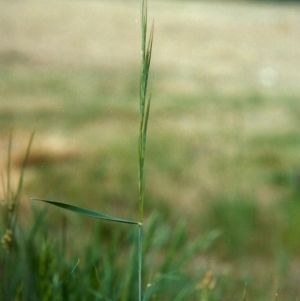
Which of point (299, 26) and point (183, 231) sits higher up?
point (183, 231)

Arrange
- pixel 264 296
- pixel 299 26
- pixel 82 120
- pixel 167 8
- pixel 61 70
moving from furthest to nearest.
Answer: pixel 167 8 → pixel 299 26 → pixel 61 70 → pixel 82 120 → pixel 264 296

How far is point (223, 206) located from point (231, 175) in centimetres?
27

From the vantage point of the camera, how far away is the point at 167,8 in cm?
497

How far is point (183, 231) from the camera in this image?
0.77m

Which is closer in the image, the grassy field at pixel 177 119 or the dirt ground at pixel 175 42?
the grassy field at pixel 177 119

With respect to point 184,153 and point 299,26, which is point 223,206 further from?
point 299,26

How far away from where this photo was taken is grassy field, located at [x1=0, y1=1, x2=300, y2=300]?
1.95 metres

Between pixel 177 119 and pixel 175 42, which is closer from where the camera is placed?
pixel 177 119

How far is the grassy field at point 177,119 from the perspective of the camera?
1945mm

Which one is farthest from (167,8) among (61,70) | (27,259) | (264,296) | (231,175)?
(27,259)

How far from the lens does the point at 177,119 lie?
3166mm

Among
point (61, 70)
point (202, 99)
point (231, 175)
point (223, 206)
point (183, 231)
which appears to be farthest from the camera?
point (61, 70)

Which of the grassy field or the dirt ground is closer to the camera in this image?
the grassy field

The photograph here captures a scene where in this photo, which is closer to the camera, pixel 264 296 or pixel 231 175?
pixel 264 296
